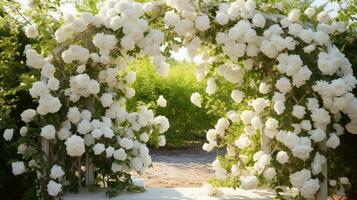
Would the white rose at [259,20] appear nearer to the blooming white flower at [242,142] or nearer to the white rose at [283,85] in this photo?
the white rose at [283,85]

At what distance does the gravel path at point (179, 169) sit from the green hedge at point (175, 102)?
43 cm

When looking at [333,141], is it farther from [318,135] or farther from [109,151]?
[109,151]

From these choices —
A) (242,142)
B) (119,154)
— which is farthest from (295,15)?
(119,154)

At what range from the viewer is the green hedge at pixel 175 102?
1149cm

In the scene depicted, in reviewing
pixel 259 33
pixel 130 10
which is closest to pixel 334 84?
pixel 259 33

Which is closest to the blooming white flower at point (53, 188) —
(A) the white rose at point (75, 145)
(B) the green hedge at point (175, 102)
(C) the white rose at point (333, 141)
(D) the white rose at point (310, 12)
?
(A) the white rose at point (75, 145)

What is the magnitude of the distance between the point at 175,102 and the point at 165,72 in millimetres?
7186

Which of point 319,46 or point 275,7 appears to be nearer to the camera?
point 319,46

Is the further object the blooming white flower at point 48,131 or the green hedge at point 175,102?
the green hedge at point 175,102

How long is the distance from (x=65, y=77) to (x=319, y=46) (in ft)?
7.06

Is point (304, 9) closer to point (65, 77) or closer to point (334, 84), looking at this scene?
point (334, 84)

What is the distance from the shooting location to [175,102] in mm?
11617

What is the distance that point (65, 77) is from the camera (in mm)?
4293

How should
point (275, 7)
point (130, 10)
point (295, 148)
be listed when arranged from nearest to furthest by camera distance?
point (295, 148) < point (130, 10) < point (275, 7)
